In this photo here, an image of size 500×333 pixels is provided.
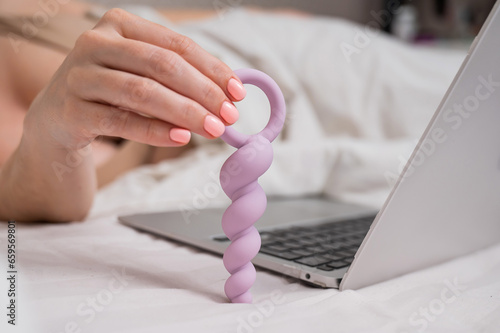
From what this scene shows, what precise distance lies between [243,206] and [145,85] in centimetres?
13

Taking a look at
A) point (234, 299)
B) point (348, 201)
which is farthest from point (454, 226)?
point (348, 201)

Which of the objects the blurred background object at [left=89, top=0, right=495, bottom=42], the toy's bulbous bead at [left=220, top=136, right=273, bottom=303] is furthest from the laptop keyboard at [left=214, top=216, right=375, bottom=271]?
the blurred background object at [left=89, top=0, right=495, bottom=42]

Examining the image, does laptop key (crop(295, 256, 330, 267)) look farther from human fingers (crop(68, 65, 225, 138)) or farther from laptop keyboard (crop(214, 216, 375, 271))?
human fingers (crop(68, 65, 225, 138))

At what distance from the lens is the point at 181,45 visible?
1.43 feet

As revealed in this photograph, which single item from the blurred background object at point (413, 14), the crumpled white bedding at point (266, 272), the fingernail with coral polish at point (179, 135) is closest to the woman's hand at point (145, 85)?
the fingernail with coral polish at point (179, 135)

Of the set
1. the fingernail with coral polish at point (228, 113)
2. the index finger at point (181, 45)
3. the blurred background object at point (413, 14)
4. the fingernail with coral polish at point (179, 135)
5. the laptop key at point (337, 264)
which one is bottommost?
the laptop key at point (337, 264)

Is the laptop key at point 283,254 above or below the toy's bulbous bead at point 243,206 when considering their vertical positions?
below

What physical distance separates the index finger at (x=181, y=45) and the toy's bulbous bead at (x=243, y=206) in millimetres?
50

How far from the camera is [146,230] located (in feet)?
2.24

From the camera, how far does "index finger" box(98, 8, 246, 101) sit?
42 centimetres

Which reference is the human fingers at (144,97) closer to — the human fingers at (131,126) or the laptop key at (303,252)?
the human fingers at (131,126)

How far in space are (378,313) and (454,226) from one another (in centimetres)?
19

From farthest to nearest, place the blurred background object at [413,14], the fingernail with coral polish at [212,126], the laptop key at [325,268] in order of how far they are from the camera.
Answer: the blurred background object at [413,14]
the laptop key at [325,268]
the fingernail with coral polish at [212,126]

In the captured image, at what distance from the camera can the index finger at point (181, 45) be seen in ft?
1.36
